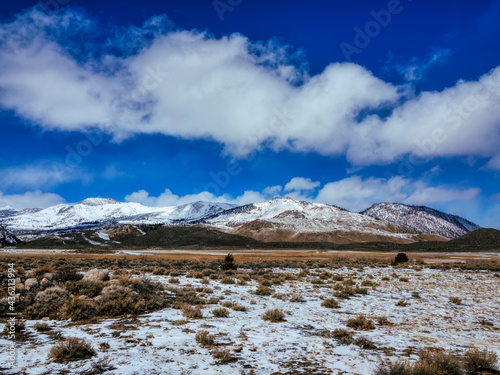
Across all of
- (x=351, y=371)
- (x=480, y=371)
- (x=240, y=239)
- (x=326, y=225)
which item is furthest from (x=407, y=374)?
(x=326, y=225)

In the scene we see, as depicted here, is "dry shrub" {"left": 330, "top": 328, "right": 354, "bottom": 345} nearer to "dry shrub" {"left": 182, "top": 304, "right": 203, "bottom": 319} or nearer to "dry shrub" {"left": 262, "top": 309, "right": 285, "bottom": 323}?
"dry shrub" {"left": 262, "top": 309, "right": 285, "bottom": 323}

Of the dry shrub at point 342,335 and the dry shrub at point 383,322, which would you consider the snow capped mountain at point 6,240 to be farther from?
the dry shrub at point 383,322

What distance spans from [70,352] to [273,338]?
4.90 m

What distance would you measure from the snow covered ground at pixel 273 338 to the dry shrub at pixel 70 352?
0.15 meters

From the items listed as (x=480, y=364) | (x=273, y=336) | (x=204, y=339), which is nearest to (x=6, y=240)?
(x=204, y=339)

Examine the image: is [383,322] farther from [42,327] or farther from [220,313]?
[42,327]

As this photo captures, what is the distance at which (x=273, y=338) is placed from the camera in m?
7.80

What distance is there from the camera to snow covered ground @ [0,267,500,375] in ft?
19.2

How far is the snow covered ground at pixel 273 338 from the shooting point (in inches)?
231

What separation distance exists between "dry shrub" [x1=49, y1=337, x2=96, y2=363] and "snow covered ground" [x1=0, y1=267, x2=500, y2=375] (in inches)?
5.7

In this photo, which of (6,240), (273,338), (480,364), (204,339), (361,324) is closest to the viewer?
(480,364)

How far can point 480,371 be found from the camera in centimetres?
580

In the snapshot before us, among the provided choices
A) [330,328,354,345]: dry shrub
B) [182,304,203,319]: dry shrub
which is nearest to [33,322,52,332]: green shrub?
[182,304,203,319]: dry shrub

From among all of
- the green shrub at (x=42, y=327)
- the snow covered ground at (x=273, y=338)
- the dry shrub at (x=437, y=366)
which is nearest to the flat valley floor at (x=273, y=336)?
the snow covered ground at (x=273, y=338)
